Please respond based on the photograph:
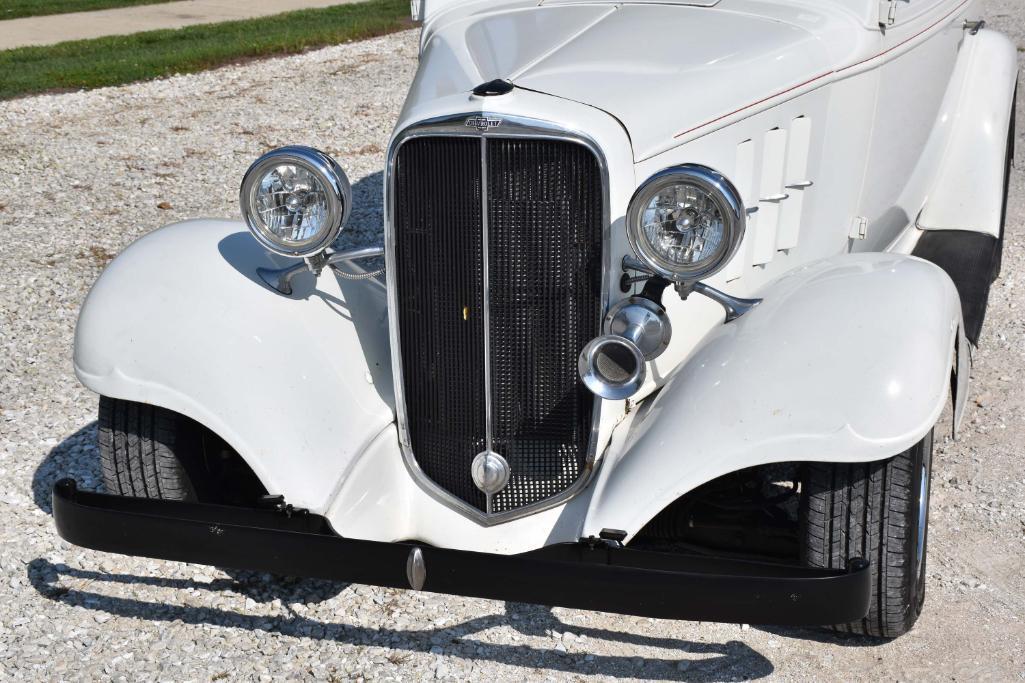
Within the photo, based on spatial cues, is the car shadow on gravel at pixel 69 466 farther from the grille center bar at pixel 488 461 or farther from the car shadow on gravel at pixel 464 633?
the grille center bar at pixel 488 461

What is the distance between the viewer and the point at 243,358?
333cm

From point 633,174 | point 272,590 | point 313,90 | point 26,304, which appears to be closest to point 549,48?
point 633,174

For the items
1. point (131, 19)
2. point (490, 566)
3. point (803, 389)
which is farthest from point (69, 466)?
point (131, 19)

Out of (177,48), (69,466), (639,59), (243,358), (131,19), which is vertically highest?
(639,59)

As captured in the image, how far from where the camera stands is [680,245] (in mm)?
2945

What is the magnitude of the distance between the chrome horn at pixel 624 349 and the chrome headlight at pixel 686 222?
4.9 inches

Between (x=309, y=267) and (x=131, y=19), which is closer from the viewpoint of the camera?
(x=309, y=267)

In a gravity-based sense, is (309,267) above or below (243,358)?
above

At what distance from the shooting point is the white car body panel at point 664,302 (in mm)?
2953

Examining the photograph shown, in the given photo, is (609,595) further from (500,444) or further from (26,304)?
(26,304)

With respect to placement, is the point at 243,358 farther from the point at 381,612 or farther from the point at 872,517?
the point at 872,517

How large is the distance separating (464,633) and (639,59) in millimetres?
1779

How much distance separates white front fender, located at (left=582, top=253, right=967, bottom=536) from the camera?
9.31 feet

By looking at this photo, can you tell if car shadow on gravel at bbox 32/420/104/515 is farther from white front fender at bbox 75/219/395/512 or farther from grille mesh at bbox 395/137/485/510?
grille mesh at bbox 395/137/485/510
